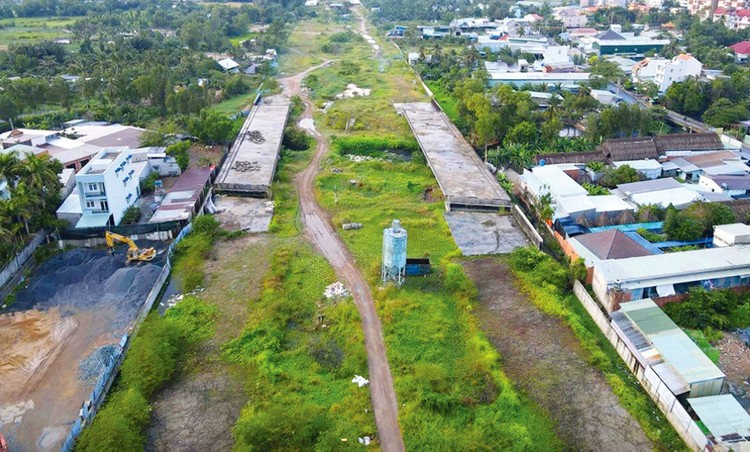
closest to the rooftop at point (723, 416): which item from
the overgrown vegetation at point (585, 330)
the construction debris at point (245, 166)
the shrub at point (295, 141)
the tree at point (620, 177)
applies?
the overgrown vegetation at point (585, 330)

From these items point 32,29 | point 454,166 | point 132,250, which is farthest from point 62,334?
point 32,29

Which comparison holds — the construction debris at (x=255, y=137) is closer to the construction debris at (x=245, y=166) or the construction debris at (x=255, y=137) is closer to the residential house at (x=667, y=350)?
the construction debris at (x=245, y=166)

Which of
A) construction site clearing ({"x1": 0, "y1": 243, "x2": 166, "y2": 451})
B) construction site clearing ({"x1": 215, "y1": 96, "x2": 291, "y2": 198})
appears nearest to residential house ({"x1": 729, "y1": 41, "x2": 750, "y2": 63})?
construction site clearing ({"x1": 215, "y1": 96, "x2": 291, "y2": 198})

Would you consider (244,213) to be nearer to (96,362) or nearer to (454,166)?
(96,362)

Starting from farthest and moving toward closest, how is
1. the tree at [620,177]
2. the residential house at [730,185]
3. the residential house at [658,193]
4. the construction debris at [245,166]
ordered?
the construction debris at [245,166] < the tree at [620,177] < the residential house at [730,185] < the residential house at [658,193]

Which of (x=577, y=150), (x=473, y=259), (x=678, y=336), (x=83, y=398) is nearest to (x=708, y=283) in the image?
(x=678, y=336)

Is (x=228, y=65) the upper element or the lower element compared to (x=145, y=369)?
upper
